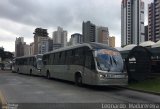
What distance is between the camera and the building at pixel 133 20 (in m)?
68.4

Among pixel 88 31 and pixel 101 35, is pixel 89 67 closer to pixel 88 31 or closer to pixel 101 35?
pixel 88 31

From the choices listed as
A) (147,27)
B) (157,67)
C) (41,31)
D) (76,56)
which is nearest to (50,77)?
(76,56)

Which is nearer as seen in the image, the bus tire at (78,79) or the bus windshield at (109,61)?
the bus windshield at (109,61)

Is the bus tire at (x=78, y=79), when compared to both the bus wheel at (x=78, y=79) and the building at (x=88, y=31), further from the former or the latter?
the building at (x=88, y=31)

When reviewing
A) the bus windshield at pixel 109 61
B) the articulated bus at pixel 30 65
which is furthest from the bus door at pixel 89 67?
the articulated bus at pixel 30 65

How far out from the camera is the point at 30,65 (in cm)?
4419

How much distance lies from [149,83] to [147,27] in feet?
230

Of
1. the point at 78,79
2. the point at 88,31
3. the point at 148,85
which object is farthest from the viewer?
the point at 88,31

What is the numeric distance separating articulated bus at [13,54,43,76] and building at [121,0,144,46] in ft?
88.4

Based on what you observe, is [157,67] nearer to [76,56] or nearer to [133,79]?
[133,79]

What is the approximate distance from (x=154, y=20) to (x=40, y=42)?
34170mm

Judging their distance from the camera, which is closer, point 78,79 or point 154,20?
point 78,79

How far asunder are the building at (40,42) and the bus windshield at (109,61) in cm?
5814

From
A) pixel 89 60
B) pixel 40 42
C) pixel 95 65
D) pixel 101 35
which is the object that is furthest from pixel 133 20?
pixel 95 65
